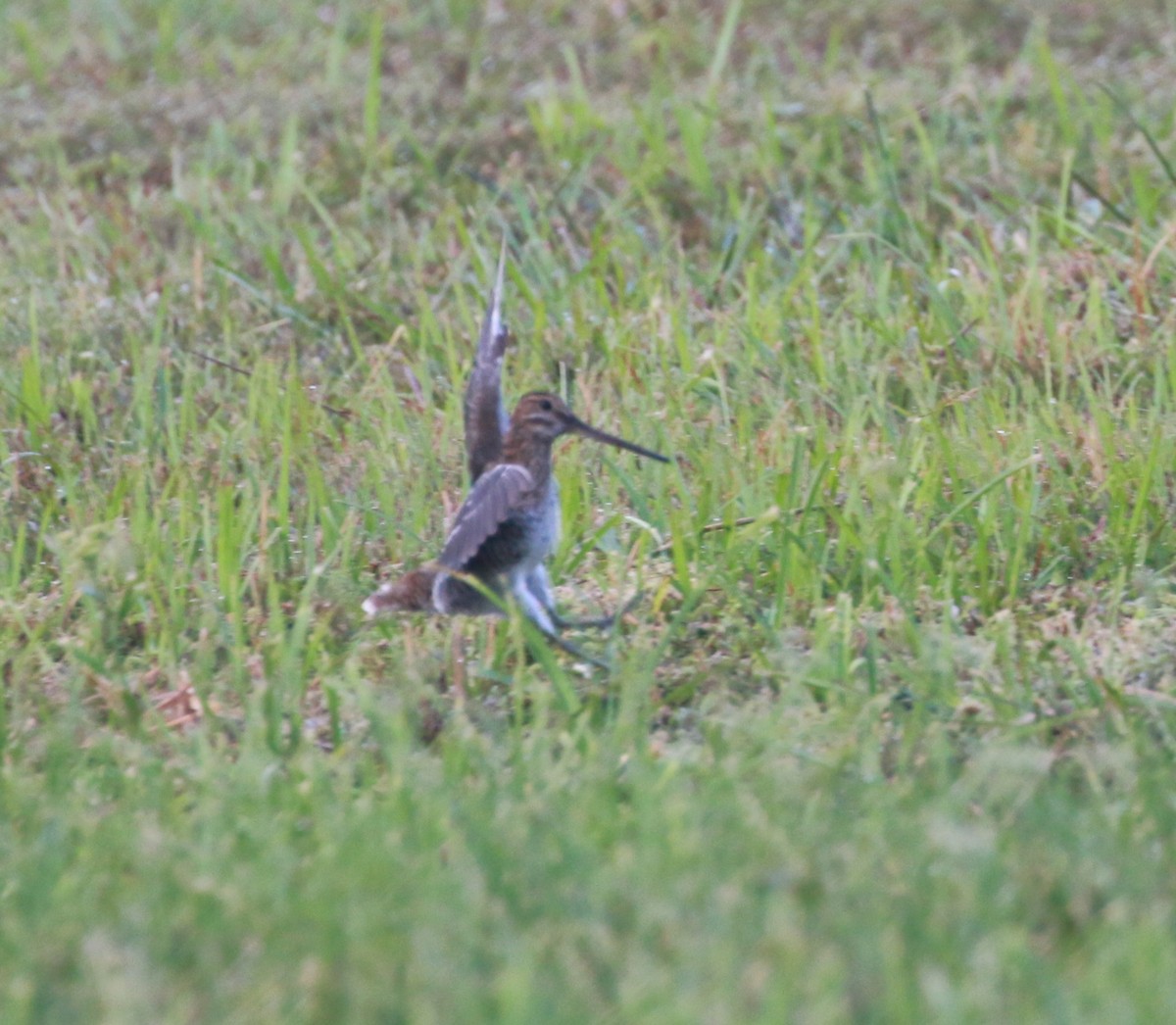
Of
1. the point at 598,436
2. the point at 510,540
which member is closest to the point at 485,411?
the point at 598,436

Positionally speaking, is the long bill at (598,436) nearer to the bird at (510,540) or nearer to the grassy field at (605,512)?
the bird at (510,540)

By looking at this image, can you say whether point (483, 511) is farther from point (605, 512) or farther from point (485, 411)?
point (605, 512)

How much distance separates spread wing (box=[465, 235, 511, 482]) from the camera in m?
4.44

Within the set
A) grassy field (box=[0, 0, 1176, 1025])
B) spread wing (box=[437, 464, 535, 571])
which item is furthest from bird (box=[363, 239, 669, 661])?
grassy field (box=[0, 0, 1176, 1025])

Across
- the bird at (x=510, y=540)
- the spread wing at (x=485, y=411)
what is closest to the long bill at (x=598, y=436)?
the bird at (x=510, y=540)

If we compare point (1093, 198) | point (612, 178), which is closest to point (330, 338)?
point (612, 178)

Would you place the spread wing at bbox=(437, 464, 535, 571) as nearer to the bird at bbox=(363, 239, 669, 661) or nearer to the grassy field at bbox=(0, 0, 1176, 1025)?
the bird at bbox=(363, 239, 669, 661)

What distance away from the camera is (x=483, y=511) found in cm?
407

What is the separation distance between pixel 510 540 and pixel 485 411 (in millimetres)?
443

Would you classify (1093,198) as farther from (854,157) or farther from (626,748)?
(626,748)

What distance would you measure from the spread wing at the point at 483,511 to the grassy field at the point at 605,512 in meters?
0.24

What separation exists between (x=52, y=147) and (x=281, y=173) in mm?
1154

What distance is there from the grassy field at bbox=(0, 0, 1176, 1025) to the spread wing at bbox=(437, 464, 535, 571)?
0.24 meters

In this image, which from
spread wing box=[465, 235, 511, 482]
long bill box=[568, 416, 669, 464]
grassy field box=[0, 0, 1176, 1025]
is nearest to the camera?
grassy field box=[0, 0, 1176, 1025]
